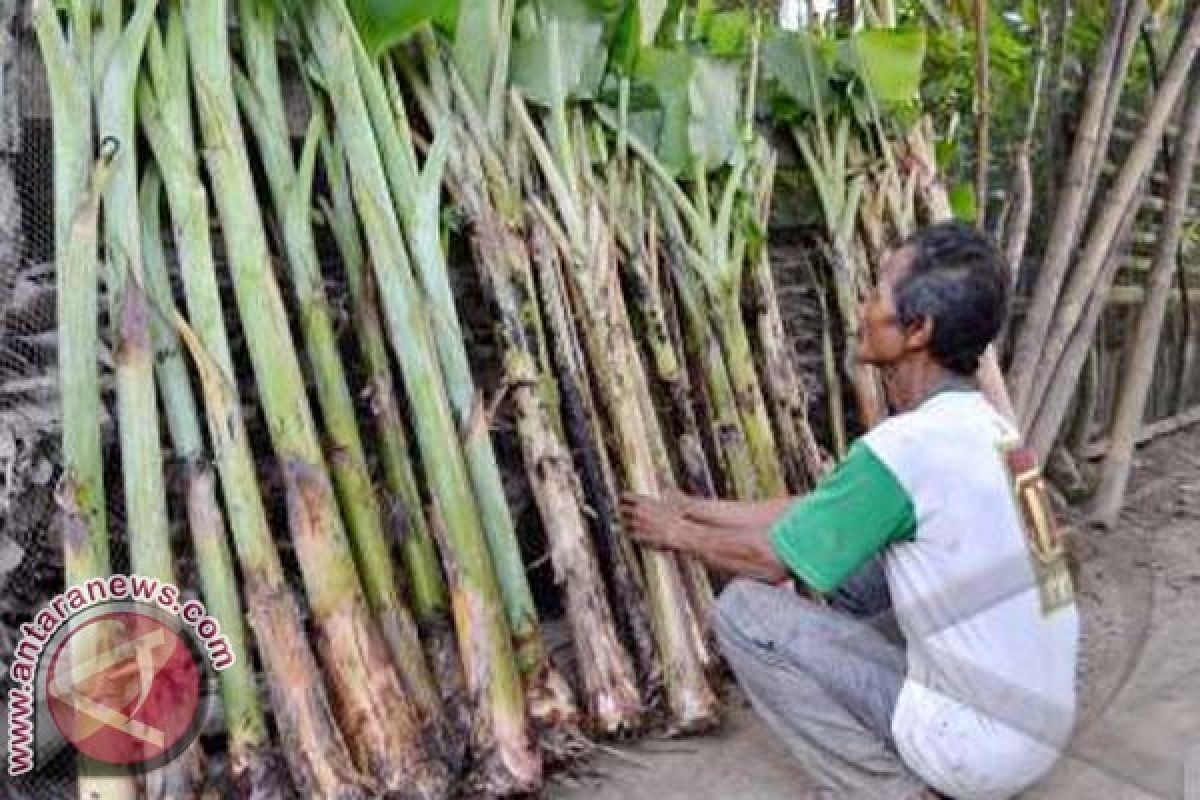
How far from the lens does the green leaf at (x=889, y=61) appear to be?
2.66 meters

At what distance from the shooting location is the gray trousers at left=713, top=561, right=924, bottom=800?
167 cm

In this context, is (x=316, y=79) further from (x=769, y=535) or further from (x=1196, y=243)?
(x=1196, y=243)

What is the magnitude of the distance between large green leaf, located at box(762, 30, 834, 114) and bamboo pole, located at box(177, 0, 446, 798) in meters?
1.38

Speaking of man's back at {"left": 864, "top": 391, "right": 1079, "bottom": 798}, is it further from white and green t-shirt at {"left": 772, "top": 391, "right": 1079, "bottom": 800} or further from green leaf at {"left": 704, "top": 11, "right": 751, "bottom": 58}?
green leaf at {"left": 704, "top": 11, "right": 751, "bottom": 58}

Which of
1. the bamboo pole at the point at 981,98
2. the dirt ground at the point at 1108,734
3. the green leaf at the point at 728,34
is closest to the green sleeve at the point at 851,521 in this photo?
the dirt ground at the point at 1108,734

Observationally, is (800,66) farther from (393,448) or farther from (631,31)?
(393,448)

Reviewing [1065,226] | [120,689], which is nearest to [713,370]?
[120,689]

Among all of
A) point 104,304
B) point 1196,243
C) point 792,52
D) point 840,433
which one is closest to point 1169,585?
point 840,433

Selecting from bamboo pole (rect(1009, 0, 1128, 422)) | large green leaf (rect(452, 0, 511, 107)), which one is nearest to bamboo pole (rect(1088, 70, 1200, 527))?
bamboo pole (rect(1009, 0, 1128, 422))

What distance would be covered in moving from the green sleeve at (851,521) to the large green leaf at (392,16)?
3.19 ft

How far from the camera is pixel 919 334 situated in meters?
1.62

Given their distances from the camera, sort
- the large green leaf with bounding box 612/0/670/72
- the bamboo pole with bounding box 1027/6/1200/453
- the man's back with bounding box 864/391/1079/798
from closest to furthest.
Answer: the man's back with bounding box 864/391/1079/798 < the large green leaf with bounding box 612/0/670/72 < the bamboo pole with bounding box 1027/6/1200/453

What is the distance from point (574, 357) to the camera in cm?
203

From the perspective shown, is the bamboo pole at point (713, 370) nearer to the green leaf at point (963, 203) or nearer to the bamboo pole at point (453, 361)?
the bamboo pole at point (453, 361)
